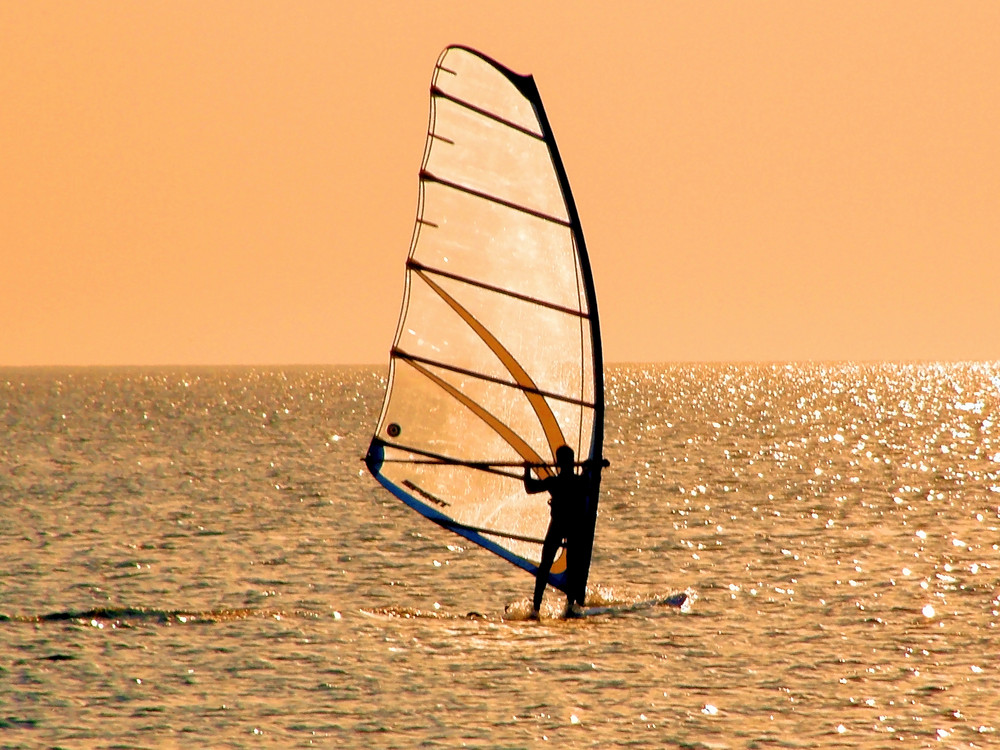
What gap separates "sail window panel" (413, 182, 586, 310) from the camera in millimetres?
18328

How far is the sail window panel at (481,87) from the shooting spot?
1806 cm

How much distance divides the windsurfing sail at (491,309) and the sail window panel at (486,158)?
0.02 m

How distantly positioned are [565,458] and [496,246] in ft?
10.0

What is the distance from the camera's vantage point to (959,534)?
31.7 meters

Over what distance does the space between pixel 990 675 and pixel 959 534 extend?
50.8 feet

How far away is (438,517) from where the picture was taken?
19.7m

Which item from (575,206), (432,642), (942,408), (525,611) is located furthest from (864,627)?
(942,408)

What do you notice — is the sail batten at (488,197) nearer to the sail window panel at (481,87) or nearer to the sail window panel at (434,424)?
the sail window panel at (481,87)

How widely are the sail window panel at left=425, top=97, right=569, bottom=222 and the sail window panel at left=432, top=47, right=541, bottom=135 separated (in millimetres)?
156

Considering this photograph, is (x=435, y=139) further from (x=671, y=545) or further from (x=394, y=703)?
(x=671, y=545)

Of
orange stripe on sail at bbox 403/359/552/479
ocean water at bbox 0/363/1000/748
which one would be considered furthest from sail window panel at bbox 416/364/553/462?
ocean water at bbox 0/363/1000/748

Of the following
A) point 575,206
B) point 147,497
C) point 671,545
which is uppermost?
point 575,206

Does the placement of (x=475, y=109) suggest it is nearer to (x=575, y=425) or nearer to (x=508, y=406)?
(x=508, y=406)

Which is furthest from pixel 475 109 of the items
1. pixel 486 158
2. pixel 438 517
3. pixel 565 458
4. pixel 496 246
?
pixel 438 517
